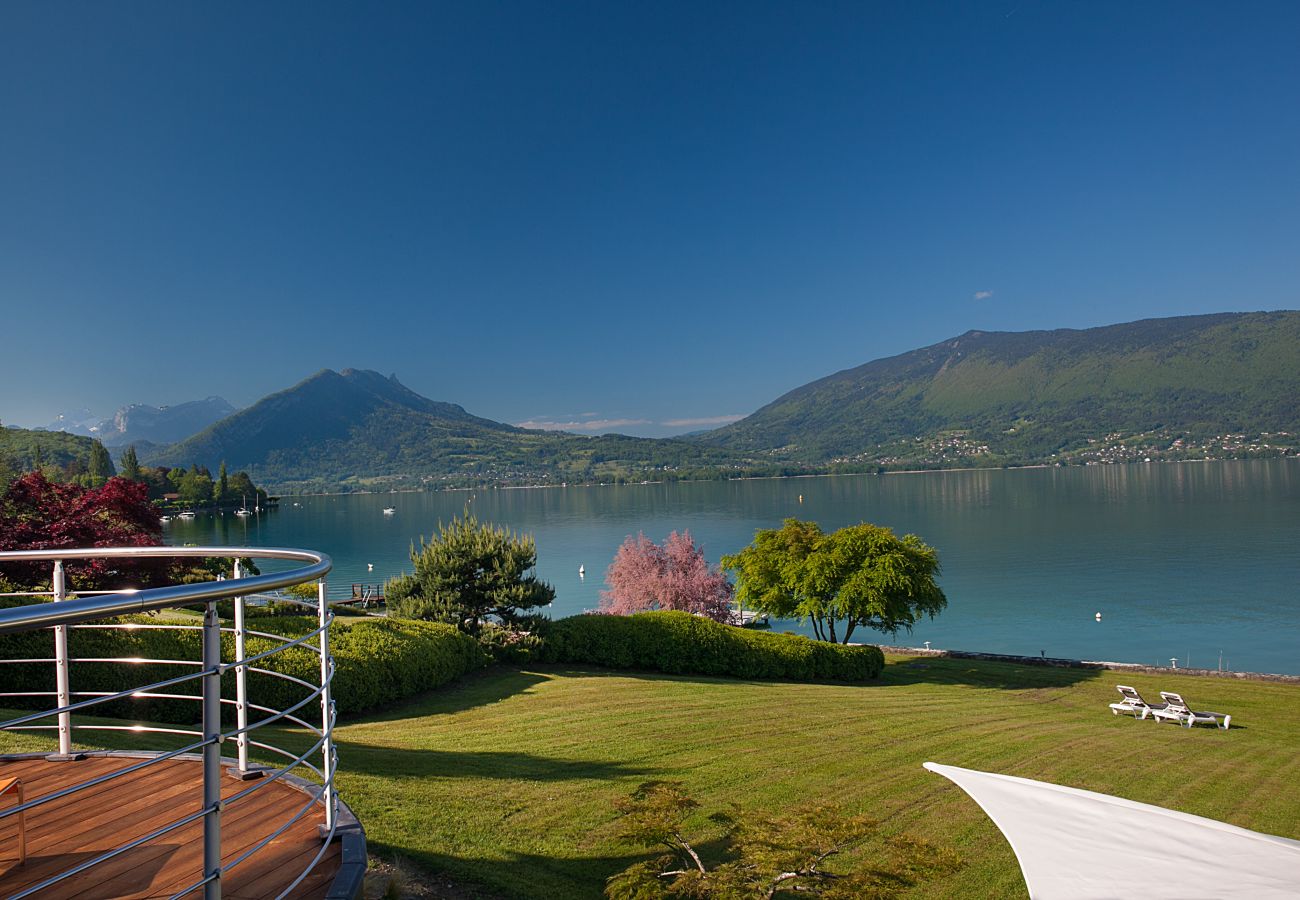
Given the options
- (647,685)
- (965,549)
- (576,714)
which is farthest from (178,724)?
(965,549)

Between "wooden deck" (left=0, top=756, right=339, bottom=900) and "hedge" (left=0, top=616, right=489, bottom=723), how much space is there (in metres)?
4.11

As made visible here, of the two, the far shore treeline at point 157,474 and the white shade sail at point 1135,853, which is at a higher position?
the far shore treeline at point 157,474

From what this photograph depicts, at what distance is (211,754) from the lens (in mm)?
2396

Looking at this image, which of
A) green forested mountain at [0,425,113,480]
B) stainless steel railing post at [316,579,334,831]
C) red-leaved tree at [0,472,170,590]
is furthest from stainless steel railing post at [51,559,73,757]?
green forested mountain at [0,425,113,480]

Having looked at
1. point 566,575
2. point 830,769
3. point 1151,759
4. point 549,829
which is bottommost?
point 566,575

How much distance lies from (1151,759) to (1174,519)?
291 feet

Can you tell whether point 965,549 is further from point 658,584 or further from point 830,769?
point 830,769

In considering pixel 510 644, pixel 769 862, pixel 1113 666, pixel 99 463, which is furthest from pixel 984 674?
pixel 99 463

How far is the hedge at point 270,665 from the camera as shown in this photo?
31.0ft

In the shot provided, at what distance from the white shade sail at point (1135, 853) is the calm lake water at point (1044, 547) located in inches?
1340

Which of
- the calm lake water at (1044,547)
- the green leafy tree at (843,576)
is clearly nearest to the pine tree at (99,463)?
the calm lake water at (1044,547)

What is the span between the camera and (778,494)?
6132 inches

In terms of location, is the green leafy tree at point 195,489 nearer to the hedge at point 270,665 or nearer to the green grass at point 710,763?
the hedge at point 270,665

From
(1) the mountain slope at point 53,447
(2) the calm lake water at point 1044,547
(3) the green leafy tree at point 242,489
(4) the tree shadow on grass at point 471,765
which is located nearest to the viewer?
(4) the tree shadow on grass at point 471,765
